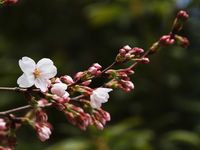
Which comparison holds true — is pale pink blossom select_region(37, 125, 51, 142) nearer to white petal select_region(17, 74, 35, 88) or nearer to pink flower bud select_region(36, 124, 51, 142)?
pink flower bud select_region(36, 124, 51, 142)

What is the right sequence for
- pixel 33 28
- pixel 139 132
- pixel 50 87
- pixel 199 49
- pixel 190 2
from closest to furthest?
pixel 50 87 → pixel 139 132 → pixel 190 2 → pixel 199 49 → pixel 33 28

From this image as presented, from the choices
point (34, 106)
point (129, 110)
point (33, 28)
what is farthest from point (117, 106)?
point (34, 106)

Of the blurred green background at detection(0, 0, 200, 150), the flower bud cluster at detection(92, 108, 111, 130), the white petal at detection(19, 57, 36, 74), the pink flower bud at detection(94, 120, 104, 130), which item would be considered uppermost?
the blurred green background at detection(0, 0, 200, 150)

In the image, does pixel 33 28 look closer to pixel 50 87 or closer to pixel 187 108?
pixel 187 108

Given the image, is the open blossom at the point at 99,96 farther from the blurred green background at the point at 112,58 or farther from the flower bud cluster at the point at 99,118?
the blurred green background at the point at 112,58

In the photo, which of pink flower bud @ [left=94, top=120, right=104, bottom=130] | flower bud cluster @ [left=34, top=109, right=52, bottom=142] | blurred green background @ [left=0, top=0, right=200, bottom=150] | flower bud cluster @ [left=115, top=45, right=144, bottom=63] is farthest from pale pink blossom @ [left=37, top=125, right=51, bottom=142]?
blurred green background @ [left=0, top=0, right=200, bottom=150]

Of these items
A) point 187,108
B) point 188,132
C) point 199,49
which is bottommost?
point 188,132
